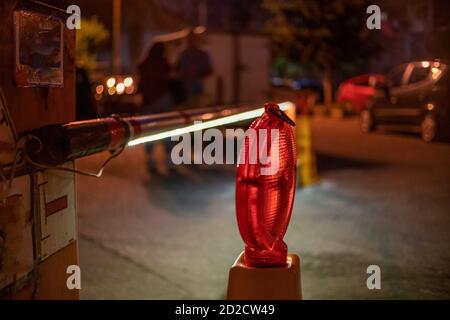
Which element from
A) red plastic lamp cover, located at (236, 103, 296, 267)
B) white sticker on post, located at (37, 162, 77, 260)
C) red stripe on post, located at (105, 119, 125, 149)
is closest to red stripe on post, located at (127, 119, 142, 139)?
red stripe on post, located at (105, 119, 125, 149)

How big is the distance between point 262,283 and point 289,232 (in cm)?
467

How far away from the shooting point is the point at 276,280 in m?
2.44

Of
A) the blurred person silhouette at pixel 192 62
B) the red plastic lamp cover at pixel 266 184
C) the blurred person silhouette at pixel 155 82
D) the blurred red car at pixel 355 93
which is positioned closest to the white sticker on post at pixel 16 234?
the red plastic lamp cover at pixel 266 184

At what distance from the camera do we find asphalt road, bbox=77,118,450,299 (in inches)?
214

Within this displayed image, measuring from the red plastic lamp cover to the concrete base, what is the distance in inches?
1.8

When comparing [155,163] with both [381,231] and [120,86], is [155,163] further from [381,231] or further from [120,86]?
[381,231]

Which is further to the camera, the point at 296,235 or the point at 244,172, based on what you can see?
the point at 296,235

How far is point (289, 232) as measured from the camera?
Answer: 707 centimetres

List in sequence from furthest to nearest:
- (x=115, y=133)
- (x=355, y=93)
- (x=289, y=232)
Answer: (x=355, y=93) → (x=289, y=232) → (x=115, y=133)

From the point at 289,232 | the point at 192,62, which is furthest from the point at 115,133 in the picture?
the point at 192,62

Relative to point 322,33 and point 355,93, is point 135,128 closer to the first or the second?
point 322,33

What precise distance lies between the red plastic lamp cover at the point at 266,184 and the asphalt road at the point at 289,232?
2712mm

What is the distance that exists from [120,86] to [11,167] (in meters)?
12.0

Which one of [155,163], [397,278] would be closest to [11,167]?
[397,278]
